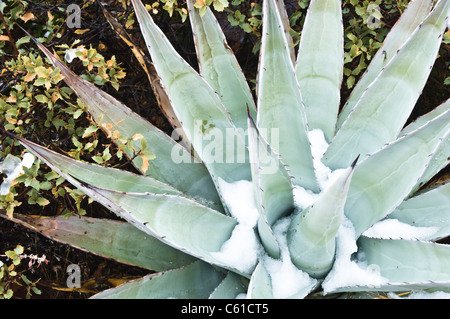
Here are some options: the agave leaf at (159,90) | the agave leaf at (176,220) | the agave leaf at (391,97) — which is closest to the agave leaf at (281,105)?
the agave leaf at (391,97)

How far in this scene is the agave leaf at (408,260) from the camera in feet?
3.52

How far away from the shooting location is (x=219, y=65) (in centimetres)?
134

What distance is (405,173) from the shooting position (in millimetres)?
1084

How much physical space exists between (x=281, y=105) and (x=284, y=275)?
0.43 metres

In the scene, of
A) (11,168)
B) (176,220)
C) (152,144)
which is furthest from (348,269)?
(11,168)

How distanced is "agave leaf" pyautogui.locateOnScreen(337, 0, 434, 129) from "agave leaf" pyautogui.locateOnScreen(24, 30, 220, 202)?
460 millimetres

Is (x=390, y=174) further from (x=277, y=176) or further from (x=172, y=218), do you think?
(x=172, y=218)

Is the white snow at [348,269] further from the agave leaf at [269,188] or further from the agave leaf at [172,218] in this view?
the agave leaf at [172,218]

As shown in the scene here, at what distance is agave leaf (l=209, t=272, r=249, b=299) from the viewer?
1148 millimetres

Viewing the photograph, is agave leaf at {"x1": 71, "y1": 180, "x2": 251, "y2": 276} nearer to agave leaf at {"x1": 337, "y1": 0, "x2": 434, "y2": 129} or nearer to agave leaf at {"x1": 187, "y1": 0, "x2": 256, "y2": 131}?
agave leaf at {"x1": 187, "y1": 0, "x2": 256, "y2": 131}

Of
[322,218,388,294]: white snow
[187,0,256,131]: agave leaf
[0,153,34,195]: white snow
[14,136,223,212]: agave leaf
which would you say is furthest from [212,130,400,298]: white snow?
[0,153,34,195]: white snow

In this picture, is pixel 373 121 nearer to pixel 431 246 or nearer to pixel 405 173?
pixel 405 173

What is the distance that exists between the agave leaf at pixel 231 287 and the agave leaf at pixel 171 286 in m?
0.11
